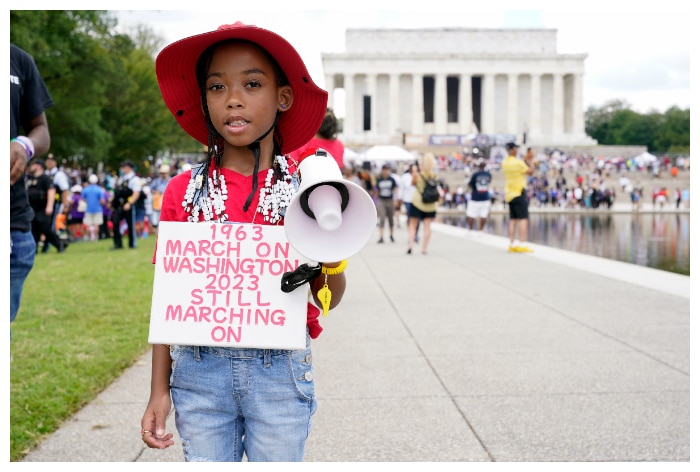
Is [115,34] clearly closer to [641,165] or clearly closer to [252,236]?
[641,165]

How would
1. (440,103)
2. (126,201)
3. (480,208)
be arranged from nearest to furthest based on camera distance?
(126,201) → (480,208) → (440,103)

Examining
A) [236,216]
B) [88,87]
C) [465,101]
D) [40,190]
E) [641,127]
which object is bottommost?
[40,190]

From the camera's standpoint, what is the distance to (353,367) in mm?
5566

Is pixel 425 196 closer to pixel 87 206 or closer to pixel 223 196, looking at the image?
pixel 87 206

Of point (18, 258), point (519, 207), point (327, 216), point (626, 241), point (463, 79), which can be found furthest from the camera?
point (463, 79)

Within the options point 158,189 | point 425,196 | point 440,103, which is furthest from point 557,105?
point 425,196

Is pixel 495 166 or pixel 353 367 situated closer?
pixel 353 367

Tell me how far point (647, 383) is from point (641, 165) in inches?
2073

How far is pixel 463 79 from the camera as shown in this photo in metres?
85.3

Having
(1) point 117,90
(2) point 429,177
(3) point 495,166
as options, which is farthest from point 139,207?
(3) point 495,166

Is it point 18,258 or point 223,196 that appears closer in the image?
point 223,196

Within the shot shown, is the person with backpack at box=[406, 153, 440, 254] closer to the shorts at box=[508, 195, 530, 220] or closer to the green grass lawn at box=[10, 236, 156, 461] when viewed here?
the shorts at box=[508, 195, 530, 220]

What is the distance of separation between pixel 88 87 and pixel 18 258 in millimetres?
33049
